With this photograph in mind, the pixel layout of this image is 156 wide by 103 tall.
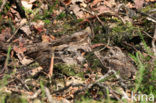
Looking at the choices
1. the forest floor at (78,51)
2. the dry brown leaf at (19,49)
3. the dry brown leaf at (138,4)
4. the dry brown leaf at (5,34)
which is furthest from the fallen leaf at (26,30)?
the dry brown leaf at (138,4)

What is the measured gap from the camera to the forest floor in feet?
9.70

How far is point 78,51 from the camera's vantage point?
372 centimetres

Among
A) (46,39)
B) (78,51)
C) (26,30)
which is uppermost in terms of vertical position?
(26,30)

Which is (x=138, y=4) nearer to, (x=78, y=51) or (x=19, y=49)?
(x=78, y=51)

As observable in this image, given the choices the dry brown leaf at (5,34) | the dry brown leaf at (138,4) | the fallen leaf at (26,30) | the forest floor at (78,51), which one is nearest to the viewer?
the forest floor at (78,51)

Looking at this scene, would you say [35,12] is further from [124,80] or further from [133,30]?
[124,80]

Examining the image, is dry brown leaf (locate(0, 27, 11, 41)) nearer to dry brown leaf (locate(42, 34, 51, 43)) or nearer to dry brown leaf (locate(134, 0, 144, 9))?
dry brown leaf (locate(42, 34, 51, 43))

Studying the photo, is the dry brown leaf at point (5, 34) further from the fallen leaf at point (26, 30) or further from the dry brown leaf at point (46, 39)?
the dry brown leaf at point (46, 39)

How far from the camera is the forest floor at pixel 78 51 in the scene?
9.70ft

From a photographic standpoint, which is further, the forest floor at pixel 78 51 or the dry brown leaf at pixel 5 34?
the dry brown leaf at pixel 5 34

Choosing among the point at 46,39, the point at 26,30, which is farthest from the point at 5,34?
the point at 46,39

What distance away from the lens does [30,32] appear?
163 inches

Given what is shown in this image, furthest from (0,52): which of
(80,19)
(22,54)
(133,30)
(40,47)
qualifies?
(133,30)

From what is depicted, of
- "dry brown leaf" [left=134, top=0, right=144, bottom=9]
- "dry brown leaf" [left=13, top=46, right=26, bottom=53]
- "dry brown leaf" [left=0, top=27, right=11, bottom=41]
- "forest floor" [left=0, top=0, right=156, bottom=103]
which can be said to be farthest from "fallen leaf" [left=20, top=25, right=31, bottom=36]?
"dry brown leaf" [left=134, top=0, right=144, bottom=9]
